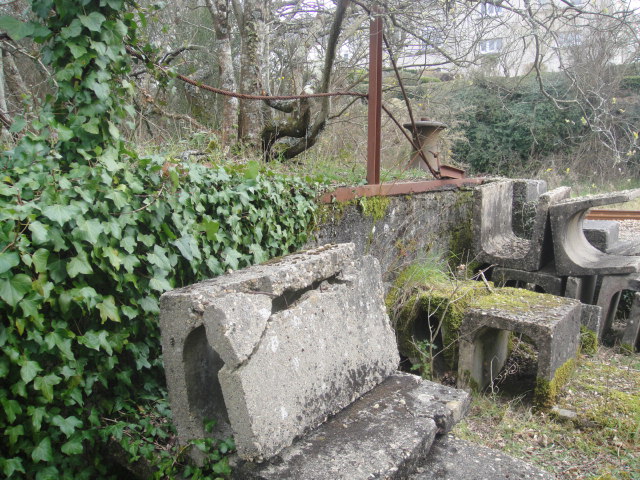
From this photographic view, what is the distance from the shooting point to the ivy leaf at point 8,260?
1.72 m

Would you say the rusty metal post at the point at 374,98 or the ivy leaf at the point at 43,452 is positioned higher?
the rusty metal post at the point at 374,98

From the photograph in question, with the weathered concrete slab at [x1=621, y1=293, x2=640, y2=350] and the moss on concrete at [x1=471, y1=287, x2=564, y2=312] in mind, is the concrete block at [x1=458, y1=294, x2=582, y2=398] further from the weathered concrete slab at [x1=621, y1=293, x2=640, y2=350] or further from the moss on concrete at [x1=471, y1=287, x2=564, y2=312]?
the weathered concrete slab at [x1=621, y1=293, x2=640, y2=350]

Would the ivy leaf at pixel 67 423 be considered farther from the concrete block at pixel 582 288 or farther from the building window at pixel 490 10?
the concrete block at pixel 582 288

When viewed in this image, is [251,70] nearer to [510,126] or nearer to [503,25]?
[503,25]

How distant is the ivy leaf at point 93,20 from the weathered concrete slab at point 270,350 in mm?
1275

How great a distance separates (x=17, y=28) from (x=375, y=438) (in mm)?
2417

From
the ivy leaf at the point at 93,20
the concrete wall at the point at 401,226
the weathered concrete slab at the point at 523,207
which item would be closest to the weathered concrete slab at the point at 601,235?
the weathered concrete slab at the point at 523,207

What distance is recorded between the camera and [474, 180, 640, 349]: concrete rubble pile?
5.00 meters

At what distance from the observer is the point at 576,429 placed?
3.47 metres

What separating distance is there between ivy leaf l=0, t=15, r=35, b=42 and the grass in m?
3.42

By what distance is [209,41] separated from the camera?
1216cm

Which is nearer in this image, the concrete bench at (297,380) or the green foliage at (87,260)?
the concrete bench at (297,380)

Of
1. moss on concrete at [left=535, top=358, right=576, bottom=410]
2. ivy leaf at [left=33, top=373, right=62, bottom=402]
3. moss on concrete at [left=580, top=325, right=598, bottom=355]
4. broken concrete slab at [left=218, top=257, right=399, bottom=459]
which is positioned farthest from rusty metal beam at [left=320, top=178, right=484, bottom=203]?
ivy leaf at [left=33, top=373, right=62, bottom=402]

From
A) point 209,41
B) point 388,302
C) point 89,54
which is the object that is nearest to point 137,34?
point 89,54
